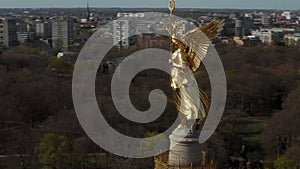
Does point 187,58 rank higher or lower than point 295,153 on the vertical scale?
higher

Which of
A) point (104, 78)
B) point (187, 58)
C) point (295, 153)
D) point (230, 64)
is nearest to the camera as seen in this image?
point (187, 58)

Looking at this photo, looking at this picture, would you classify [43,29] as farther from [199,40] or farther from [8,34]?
[199,40]

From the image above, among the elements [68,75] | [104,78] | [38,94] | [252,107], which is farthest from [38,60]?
[252,107]

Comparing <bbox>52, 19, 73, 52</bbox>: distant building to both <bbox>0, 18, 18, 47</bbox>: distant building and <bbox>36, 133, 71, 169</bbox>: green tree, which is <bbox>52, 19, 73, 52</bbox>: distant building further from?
<bbox>36, 133, 71, 169</bbox>: green tree

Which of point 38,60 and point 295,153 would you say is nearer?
point 295,153

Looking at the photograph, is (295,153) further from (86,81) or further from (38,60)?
(38,60)

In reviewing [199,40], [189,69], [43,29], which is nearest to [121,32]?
[43,29]

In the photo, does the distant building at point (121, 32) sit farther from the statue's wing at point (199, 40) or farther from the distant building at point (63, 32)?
the statue's wing at point (199, 40)
